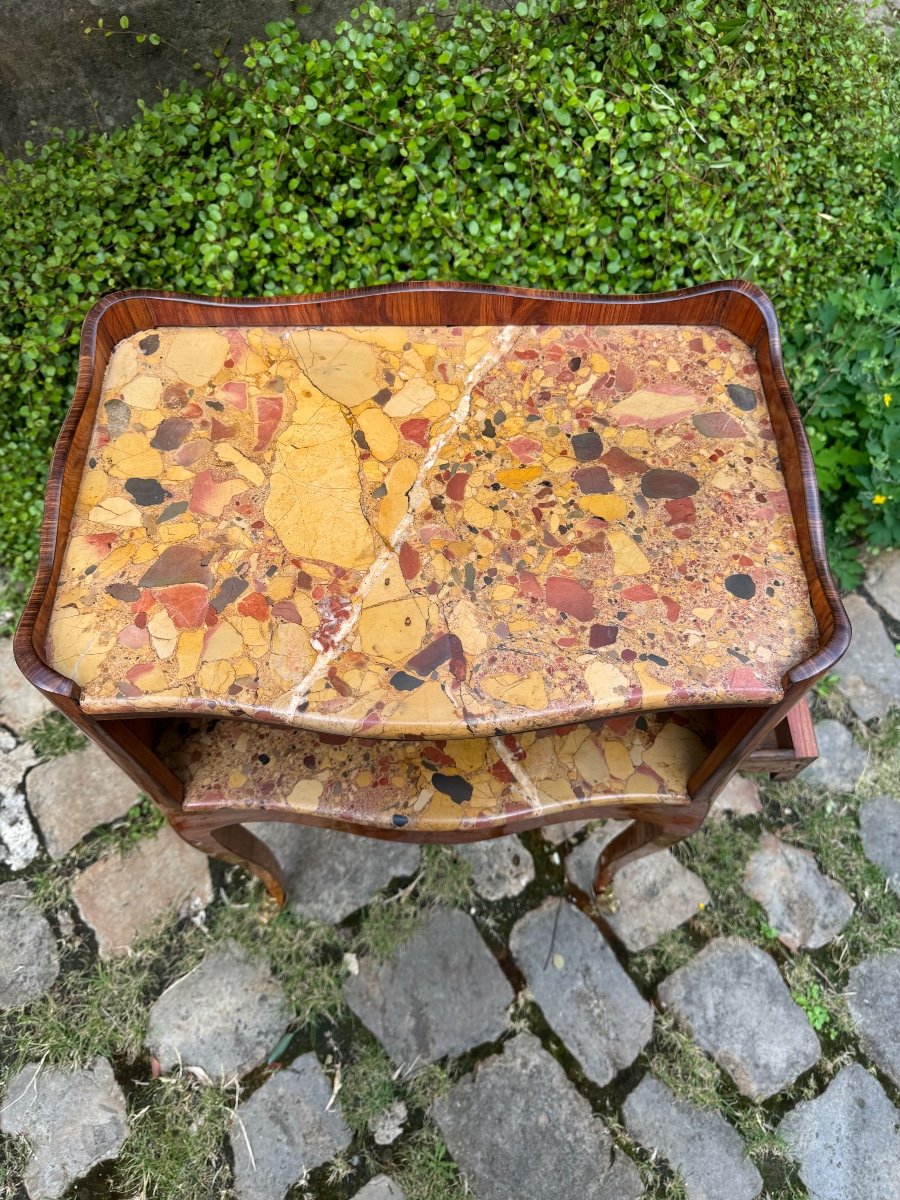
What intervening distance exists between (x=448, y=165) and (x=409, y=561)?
4.63ft

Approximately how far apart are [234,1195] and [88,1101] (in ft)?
1.43

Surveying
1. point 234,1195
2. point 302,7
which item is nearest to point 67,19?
point 302,7

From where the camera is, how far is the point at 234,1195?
1834 mm

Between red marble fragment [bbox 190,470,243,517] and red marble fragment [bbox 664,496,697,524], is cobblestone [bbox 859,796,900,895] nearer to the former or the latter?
red marble fragment [bbox 664,496,697,524]

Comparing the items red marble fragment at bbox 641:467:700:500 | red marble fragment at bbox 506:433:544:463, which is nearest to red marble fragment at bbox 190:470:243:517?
red marble fragment at bbox 506:433:544:463

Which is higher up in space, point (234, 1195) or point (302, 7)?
point (302, 7)

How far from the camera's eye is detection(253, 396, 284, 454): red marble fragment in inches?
53.4

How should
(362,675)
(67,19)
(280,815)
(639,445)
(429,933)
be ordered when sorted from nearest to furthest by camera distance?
(362,675)
(639,445)
(280,815)
(67,19)
(429,933)

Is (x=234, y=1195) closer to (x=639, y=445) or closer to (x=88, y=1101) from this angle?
(x=88, y=1101)

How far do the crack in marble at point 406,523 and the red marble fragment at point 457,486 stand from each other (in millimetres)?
42

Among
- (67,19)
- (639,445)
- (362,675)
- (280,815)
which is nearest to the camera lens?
(362,675)

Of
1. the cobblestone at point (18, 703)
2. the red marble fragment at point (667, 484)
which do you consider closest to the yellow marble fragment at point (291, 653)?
the red marble fragment at point (667, 484)

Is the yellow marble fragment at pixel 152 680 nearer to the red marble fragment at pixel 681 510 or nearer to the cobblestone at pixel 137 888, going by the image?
the red marble fragment at pixel 681 510

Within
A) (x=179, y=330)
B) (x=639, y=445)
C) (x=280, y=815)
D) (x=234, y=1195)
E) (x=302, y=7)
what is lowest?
(x=234, y=1195)
